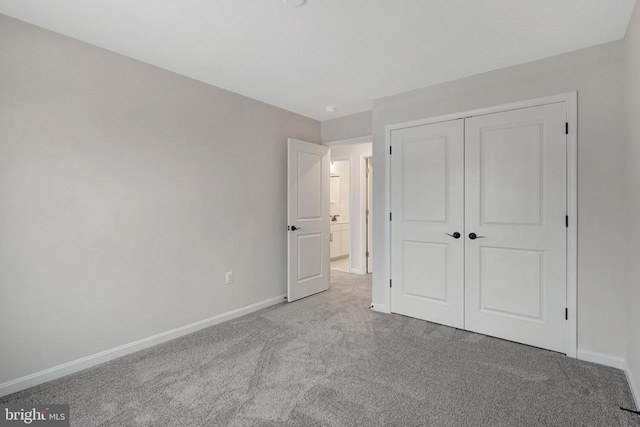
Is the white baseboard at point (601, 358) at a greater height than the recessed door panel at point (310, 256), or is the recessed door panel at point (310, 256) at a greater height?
the recessed door panel at point (310, 256)

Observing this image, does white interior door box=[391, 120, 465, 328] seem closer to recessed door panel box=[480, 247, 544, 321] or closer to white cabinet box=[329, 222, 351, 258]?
recessed door panel box=[480, 247, 544, 321]

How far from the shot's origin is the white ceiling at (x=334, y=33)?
6.23 ft

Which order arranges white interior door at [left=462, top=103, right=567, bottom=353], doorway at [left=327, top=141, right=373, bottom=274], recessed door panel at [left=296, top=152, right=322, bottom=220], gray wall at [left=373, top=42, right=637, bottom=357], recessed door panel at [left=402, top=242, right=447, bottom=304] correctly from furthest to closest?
doorway at [left=327, top=141, right=373, bottom=274], recessed door panel at [left=296, top=152, right=322, bottom=220], recessed door panel at [left=402, top=242, right=447, bottom=304], white interior door at [left=462, top=103, right=567, bottom=353], gray wall at [left=373, top=42, right=637, bottom=357]

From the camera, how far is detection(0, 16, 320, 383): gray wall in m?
2.04

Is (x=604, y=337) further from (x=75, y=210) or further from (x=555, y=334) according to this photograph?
(x=75, y=210)

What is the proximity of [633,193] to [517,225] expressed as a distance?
0.81m

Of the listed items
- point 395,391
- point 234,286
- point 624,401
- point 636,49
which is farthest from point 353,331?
point 636,49

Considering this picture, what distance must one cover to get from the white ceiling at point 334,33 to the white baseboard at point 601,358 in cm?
233

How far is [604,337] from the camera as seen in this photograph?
7.57ft

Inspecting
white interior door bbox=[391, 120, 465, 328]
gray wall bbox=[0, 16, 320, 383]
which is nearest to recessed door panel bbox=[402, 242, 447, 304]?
white interior door bbox=[391, 120, 465, 328]

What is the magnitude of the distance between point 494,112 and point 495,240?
115cm

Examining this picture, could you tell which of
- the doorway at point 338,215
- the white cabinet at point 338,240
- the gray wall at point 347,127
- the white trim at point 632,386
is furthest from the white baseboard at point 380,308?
the white cabinet at point 338,240

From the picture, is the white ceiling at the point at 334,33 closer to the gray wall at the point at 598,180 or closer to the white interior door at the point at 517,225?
the gray wall at the point at 598,180

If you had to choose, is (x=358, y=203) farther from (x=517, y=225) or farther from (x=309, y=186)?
(x=517, y=225)
